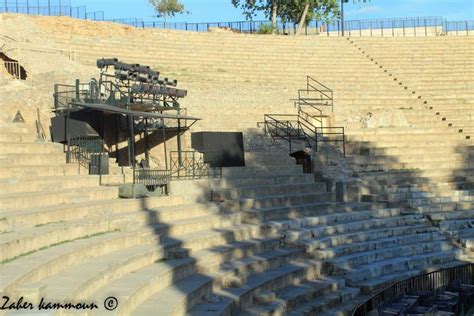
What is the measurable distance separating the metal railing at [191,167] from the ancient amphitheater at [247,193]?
29cm

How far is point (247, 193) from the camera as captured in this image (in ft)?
50.0

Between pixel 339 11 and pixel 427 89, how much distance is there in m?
26.8

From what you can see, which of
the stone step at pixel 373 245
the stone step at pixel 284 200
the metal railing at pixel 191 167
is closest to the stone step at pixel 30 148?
the metal railing at pixel 191 167

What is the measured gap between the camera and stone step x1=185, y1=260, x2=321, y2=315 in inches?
375

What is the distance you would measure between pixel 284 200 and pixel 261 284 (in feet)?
15.3

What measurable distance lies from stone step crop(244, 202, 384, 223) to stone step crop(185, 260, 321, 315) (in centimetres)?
157

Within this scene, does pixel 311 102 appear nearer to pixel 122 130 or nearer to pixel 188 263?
pixel 122 130

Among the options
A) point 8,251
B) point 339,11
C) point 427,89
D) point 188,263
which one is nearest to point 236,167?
point 188,263

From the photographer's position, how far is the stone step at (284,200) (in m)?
14.6

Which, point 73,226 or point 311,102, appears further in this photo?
point 311,102

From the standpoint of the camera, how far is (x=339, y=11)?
5219cm

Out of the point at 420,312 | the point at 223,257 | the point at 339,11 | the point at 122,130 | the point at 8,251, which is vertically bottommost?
the point at 420,312

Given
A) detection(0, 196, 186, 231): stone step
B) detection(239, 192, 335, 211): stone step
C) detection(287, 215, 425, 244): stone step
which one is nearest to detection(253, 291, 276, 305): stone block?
detection(0, 196, 186, 231): stone step

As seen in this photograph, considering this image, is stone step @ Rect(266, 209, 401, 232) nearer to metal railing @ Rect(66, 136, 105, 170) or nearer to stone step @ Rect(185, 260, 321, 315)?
stone step @ Rect(185, 260, 321, 315)
